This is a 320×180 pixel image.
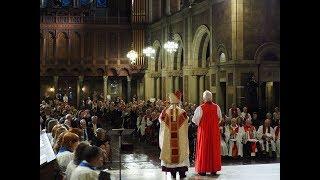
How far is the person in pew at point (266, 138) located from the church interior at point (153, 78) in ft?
0.09

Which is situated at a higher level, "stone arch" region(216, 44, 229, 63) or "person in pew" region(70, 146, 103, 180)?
"stone arch" region(216, 44, 229, 63)

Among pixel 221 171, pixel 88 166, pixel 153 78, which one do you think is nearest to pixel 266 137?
pixel 221 171

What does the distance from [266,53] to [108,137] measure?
9.64 m

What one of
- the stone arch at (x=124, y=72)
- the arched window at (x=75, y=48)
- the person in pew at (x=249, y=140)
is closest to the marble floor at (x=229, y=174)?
the person in pew at (x=249, y=140)

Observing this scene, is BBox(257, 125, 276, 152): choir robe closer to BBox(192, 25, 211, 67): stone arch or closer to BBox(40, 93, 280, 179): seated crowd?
BBox(40, 93, 280, 179): seated crowd

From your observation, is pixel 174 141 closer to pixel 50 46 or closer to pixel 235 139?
pixel 235 139

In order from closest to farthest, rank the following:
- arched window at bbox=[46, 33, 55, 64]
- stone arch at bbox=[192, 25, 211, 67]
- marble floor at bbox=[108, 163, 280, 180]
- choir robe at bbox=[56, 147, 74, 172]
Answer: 1. choir robe at bbox=[56, 147, 74, 172]
2. marble floor at bbox=[108, 163, 280, 180]
3. stone arch at bbox=[192, 25, 211, 67]
4. arched window at bbox=[46, 33, 55, 64]

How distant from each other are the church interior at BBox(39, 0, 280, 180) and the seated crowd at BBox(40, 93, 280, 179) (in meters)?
0.03

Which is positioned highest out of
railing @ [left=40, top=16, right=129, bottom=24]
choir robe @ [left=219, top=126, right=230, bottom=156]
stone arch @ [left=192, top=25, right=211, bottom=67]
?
railing @ [left=40, top=16, right=129, bottom=24]

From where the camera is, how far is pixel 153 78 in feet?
105

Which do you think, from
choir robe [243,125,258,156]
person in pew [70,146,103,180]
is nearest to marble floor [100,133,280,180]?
choir robe [243,125,258,156]

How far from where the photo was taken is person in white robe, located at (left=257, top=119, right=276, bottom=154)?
13.2 meters

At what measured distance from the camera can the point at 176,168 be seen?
9.30 m
